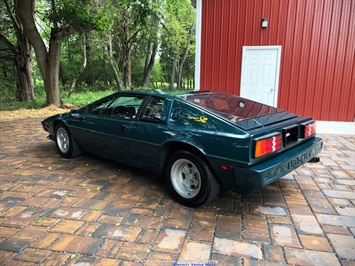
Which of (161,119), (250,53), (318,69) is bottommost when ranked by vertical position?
(161,119)

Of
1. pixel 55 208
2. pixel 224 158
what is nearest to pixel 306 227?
pixel 224 158

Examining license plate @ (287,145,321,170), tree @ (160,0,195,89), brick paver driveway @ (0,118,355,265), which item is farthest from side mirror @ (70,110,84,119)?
tree @ (160,0,195,89)

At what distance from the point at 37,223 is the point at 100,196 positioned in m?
0.74

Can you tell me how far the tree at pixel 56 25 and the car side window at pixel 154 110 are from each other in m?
6.91

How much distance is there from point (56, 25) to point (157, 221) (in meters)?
9.68

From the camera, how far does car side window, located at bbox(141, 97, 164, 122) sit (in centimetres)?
307

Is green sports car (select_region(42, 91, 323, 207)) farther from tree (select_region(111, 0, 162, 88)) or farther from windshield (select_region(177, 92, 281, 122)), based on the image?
tree (select_region(111, 0, 162, 88))

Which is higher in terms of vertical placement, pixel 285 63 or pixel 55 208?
pixel 285 63

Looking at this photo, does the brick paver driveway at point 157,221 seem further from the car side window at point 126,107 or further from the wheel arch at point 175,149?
the car side window at point 126,107

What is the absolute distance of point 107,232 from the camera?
7.92 ft

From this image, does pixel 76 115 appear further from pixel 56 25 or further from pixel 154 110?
pixel 56 25

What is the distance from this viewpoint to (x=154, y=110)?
10.4 feet

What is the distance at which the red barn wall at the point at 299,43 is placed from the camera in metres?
6.66

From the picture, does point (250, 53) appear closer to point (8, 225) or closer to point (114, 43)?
point (8, 225)
